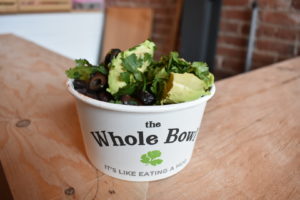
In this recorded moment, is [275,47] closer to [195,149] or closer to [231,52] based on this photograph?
[231,52]

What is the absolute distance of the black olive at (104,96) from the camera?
331 millimetres

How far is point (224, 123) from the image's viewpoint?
0.52 meters

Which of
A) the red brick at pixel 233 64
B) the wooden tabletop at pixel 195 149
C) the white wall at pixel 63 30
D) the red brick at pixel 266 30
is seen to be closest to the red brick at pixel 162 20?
the white wall at pixel 63 30

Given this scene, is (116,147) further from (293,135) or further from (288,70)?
(288,70)

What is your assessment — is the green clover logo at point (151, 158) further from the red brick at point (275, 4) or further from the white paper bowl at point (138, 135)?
the red brick at point (275, 4)

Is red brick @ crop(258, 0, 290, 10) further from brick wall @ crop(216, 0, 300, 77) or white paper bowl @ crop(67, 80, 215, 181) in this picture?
white paper bowl @ crop(67, 80, 215, 181)

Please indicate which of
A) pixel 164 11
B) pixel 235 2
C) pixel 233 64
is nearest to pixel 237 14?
pixel 235 2

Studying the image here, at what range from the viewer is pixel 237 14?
1.42m

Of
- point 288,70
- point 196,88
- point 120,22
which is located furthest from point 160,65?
point 120,22

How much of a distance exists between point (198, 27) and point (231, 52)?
9.7 inches

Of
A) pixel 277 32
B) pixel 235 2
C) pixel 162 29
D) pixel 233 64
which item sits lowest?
pixel 233 64

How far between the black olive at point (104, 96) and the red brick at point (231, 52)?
126cm

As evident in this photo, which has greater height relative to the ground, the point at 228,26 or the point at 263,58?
the point at 228,26

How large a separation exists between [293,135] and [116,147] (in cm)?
34
